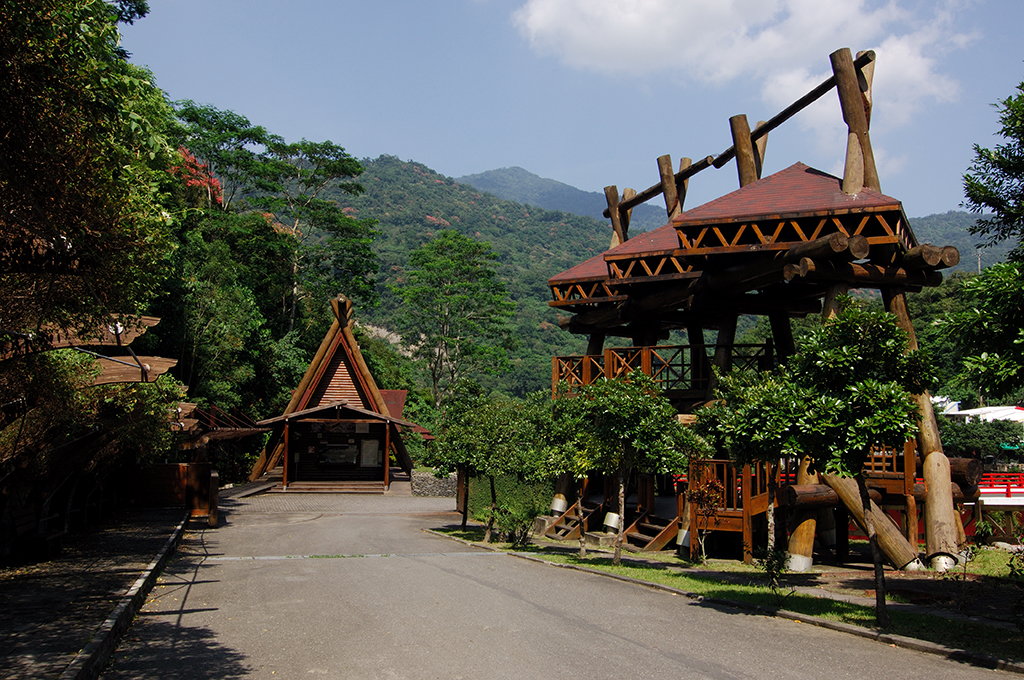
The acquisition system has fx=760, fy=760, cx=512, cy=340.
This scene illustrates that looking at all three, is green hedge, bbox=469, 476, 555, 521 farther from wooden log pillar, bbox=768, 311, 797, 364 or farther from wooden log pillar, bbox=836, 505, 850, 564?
wooden log pillar, bbox=768, 311, 797, 364

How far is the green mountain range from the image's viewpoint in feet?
264

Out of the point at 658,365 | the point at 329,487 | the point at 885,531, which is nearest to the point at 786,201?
the point at 658,365

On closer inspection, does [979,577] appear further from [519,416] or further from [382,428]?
[382,428]

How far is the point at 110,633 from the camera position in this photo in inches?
309

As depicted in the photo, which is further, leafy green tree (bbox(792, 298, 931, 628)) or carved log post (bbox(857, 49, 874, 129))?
carved log post (bbox(857, 49, 874, 129))

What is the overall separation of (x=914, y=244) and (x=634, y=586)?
9.21 meters

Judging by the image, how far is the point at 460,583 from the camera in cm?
1228

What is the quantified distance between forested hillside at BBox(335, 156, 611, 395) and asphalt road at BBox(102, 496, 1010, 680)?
177ft

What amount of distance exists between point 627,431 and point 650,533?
5553 mm

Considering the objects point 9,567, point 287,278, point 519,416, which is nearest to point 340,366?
point 287,278

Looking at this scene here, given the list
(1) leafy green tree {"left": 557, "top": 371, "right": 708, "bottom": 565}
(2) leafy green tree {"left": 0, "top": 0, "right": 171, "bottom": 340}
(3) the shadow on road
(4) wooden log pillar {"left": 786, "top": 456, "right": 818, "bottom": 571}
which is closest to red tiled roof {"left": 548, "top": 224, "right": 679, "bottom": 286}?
(1) leafy green tree {"left": 557, "top": 371, "right": 708, "bottom": 565}

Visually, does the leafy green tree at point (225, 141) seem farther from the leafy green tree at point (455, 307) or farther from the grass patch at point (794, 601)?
the grass patch at point (794, 601)

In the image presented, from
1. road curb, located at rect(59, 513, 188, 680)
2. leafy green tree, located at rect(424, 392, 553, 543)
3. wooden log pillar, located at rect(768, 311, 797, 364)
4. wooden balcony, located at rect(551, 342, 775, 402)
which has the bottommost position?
road curb, located at rect(59, 513, 188, 680)

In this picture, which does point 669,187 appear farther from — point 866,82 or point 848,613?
point 848,613
